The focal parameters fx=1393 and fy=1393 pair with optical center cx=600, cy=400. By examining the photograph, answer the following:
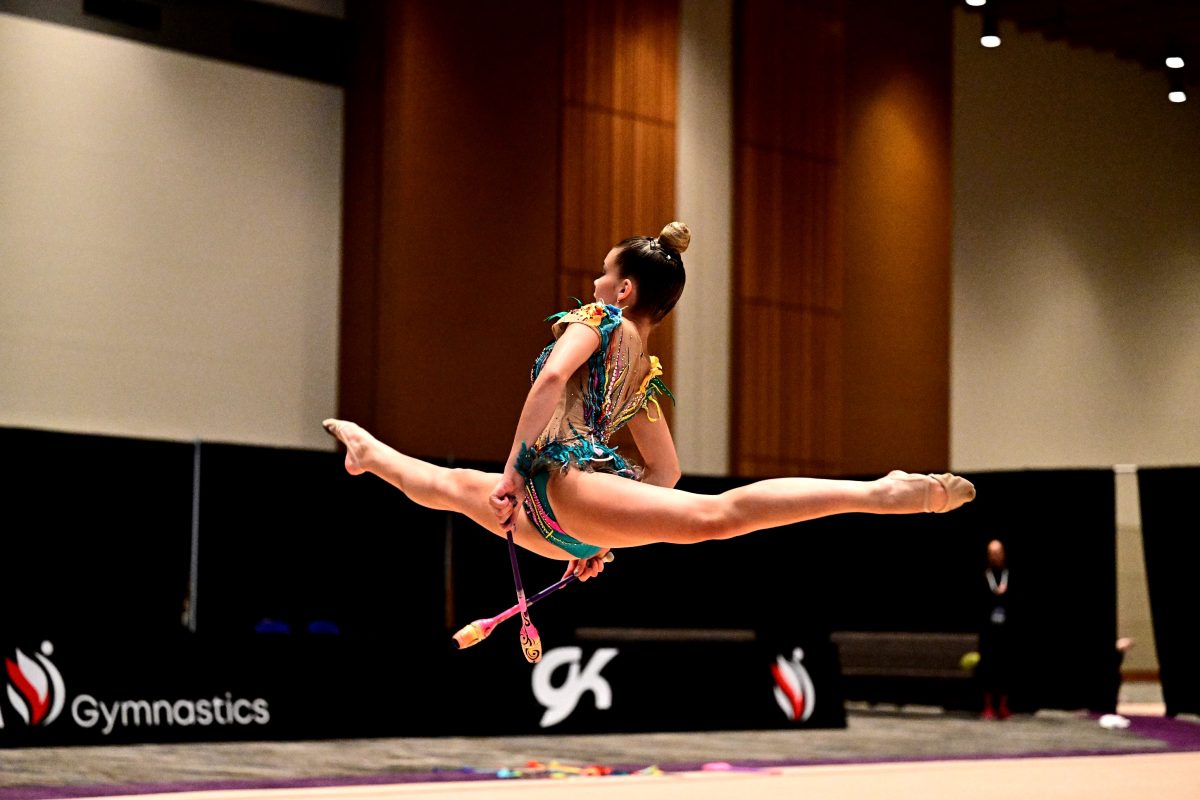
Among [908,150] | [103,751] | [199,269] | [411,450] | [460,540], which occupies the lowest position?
[103,751]

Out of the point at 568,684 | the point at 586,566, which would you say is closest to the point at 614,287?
the point at 586,566

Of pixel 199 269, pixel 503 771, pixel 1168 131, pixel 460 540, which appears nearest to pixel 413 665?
pixel 503 771

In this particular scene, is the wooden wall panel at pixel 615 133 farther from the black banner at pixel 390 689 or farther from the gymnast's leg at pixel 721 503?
the gymnast's leg at pixel 721 503

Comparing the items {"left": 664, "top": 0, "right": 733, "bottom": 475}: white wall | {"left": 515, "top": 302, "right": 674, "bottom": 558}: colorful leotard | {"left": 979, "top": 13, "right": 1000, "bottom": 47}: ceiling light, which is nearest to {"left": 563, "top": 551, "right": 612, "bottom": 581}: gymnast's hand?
{"left": 515, "top": 302, "right": 674, "bottom": 558}: colorful leotard

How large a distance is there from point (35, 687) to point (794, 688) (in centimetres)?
424

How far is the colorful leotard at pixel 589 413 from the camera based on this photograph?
3.58m

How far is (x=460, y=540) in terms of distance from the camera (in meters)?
10.3

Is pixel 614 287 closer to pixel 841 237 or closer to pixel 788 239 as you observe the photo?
pixel 788 239

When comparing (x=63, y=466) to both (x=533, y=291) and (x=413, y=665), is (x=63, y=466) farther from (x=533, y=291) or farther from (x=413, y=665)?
(x=533, y=291)

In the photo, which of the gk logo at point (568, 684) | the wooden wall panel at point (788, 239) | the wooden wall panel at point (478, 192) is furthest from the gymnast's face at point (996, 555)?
the gk logo at point (568, 684)

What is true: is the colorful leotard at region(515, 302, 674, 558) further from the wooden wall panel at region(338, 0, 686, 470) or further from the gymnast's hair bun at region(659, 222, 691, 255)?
the wooden wall panel at region(338, 0, 686, 470)

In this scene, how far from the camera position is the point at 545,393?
346 centimetres

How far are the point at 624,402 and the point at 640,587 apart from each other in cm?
768

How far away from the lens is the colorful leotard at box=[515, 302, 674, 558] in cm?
358
